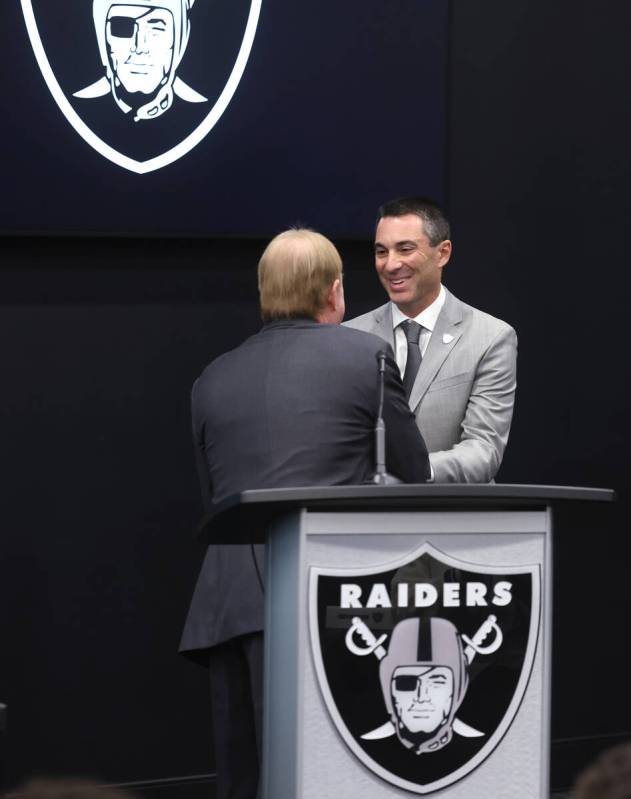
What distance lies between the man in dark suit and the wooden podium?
27 centimetres

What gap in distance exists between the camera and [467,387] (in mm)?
3562

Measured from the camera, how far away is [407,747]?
7.97 feet

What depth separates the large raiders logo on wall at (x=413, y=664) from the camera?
95.0 inches

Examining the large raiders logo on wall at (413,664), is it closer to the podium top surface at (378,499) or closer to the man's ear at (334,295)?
the podium top surface at (378,499)

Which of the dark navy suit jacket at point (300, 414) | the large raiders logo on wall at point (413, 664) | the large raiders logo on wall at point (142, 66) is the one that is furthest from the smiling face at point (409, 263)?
the large raiders logo on wall at point (413, 664)

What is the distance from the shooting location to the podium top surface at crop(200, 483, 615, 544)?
2.35 m

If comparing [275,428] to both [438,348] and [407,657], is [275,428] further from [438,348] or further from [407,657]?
[438,348]

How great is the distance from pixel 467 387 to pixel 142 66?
3.96 ft

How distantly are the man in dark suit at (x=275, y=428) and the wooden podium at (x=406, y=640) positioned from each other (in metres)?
0.27

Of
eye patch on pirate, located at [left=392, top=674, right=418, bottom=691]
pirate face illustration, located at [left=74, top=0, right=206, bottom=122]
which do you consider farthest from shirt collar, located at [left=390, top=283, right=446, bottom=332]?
eye patch on pirate, located at [left=392, top=674, right=418, bottom=691]

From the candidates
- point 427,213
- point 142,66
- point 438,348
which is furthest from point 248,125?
point 438,348

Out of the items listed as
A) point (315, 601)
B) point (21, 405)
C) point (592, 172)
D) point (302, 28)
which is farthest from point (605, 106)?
point (315, 601)

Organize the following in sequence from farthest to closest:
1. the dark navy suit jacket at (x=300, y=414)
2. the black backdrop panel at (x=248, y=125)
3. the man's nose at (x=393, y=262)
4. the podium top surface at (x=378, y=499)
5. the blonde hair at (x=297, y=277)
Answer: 1. the black backdrop panel at (x=248, y=125)
2. the man's nose at (x=393, y=262)
3. the blonde hair at (x=297, y=277)
4. the dark navy suit jacket at (x=300, y=414)
5. the podium top surface at (x=378, y=499)

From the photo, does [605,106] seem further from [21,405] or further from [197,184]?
[21,405]
